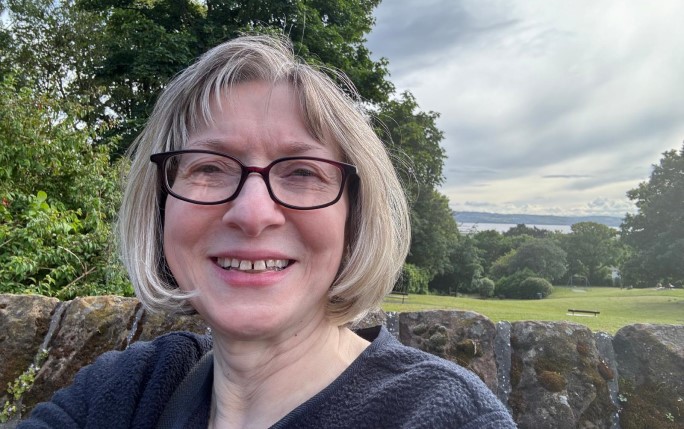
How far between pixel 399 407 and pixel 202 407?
642 mm

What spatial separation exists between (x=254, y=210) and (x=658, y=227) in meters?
28.5

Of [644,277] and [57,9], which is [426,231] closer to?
[644,277]

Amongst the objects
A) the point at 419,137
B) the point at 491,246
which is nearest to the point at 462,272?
the point at 491,246

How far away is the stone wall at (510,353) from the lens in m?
2.11

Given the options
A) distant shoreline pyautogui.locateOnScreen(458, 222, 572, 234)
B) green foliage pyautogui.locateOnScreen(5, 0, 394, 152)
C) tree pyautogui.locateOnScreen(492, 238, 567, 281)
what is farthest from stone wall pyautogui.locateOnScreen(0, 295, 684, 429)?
distant shoreline pyautogui.locateOnScreen(458, 222, 572, 234)

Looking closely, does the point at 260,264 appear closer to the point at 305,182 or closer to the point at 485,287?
the point at 305,182

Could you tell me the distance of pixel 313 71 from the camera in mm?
1375

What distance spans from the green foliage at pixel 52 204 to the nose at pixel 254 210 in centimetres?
296

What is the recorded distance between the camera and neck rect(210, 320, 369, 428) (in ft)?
4.33

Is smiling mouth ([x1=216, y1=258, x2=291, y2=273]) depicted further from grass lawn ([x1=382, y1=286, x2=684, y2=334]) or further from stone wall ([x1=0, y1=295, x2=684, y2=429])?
grass lawn ([x1=382, y1=286, x2=684, y2=334])

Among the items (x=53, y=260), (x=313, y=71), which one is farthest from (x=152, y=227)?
(x=53, y=260)

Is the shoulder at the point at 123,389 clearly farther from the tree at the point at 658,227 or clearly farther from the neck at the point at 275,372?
the tree at the point at 658,227

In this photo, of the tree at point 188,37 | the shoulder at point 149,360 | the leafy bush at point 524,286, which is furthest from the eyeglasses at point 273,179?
the leafy bush at point 524,286

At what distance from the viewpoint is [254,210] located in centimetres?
120
